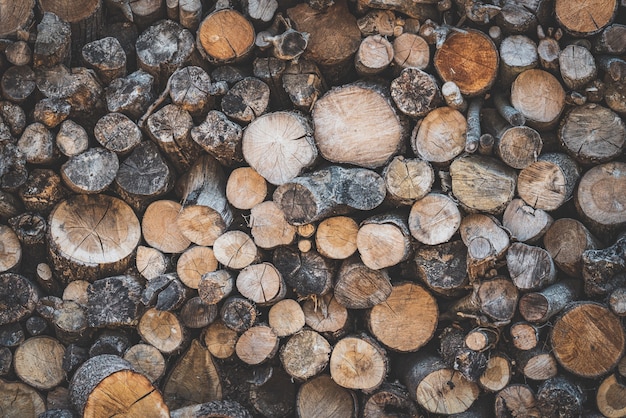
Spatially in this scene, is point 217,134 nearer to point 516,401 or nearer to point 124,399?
point 124,399

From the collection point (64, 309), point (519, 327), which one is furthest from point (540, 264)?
point (64, 309)

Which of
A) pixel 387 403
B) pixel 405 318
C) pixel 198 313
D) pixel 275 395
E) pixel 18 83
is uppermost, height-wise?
pixel 18 83

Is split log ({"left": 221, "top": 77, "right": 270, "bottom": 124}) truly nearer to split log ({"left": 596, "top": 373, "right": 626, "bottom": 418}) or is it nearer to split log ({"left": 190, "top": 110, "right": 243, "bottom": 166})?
split log ({"left": 190, "top": 110, "right": 243, "bottom": 166})

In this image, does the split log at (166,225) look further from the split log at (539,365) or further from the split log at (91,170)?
the split log at (539,365)

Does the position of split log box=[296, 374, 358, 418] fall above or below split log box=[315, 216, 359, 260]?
below

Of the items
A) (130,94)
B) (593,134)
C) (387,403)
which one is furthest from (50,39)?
(593,134)

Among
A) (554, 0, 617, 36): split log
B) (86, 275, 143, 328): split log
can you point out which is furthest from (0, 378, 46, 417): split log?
(554, 0, 617, 36): split log

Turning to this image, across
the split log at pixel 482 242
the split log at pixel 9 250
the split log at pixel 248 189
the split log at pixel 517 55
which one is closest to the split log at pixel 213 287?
the split log at pixel 248 189
